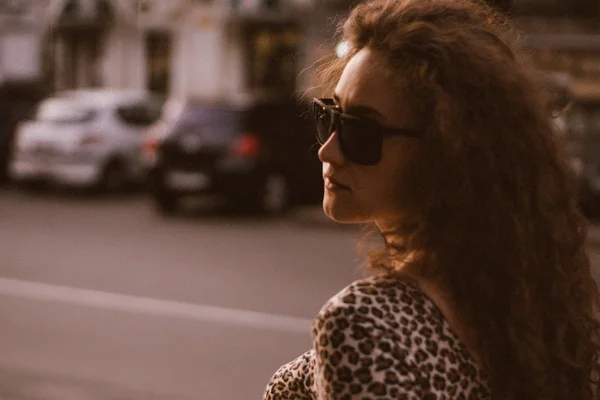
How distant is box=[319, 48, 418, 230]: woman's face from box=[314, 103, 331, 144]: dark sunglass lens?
0.08 metres

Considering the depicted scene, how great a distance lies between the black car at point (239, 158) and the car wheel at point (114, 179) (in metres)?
2.28

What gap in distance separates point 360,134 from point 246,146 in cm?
1241

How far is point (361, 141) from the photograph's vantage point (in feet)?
4.89

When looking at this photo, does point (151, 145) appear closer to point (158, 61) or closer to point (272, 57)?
point (272, 57)

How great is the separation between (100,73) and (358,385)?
30.0m

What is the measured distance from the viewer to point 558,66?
19.6 metres

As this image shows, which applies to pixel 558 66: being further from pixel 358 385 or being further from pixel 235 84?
pixel 358 385

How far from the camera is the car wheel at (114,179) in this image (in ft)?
54.4

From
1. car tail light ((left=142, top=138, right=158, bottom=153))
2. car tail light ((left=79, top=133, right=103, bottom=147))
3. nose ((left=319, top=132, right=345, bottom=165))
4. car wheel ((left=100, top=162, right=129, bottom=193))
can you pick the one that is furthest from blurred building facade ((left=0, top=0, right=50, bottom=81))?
nose ((left=319, top=132, right=345, bottom=165))

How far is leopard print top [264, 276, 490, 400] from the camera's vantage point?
128 cm

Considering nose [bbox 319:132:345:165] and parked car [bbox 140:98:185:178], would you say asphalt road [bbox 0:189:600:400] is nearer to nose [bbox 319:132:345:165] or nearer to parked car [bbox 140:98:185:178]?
parked car [bbox 140:98:185:178]

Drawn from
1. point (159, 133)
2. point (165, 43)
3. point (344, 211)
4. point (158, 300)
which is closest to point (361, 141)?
point (344, 211)

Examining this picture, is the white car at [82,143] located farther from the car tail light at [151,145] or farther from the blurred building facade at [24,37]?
the blurred building facade at [24,37]

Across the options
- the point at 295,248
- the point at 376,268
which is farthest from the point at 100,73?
the point at 376,268
